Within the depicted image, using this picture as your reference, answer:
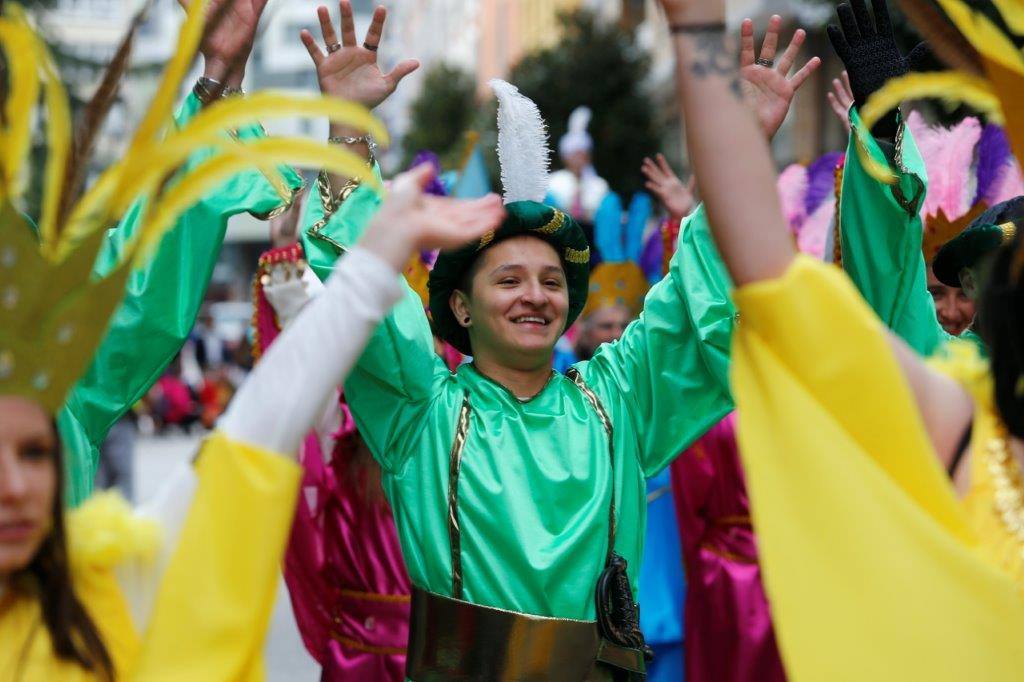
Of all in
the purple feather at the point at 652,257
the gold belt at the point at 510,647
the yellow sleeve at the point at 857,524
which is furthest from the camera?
the purple feather at the point at 652,257

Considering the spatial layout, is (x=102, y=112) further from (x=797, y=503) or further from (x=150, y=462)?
(x=150, y=462)

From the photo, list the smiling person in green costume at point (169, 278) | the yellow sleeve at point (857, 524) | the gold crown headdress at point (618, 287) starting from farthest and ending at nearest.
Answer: the gold crown headdress at point (618, 287) < the smiling person in green costume at point (169, 278) < the yellow sleeve at point (857, 524)

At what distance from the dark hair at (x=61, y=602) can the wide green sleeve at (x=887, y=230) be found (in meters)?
1.84

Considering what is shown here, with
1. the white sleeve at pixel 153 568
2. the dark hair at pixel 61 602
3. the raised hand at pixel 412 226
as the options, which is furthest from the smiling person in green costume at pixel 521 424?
the dark hair at pixel 61 602

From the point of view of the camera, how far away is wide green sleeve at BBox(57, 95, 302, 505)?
137 inches

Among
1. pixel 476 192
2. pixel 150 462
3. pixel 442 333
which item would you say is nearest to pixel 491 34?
pixel 150 462

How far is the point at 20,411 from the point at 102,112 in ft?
1.65

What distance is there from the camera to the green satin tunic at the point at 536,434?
3.19 metres

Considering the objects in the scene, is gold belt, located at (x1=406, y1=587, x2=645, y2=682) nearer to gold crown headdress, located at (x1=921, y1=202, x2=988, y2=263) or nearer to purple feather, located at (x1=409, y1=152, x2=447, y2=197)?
gold crown headdress, located at (x1=921, y1=202, x2=988, y2=263)

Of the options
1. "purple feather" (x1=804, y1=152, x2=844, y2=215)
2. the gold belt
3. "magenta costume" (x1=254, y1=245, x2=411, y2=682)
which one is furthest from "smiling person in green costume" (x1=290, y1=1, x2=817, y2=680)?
"purple feather" (x1=804, y1=152, x2=844, y2=215)

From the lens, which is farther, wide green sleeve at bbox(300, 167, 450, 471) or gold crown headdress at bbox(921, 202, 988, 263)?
gold crown headdress at bbox(921, 202, 988, 263)

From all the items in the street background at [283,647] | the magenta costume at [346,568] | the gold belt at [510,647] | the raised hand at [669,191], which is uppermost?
the raised hand at [669,191]

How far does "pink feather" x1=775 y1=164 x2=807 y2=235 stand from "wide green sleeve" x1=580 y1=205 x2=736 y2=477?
2.72 metres

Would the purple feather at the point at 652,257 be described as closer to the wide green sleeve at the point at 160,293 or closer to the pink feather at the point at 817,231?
the pink feather at the point at 817,231
